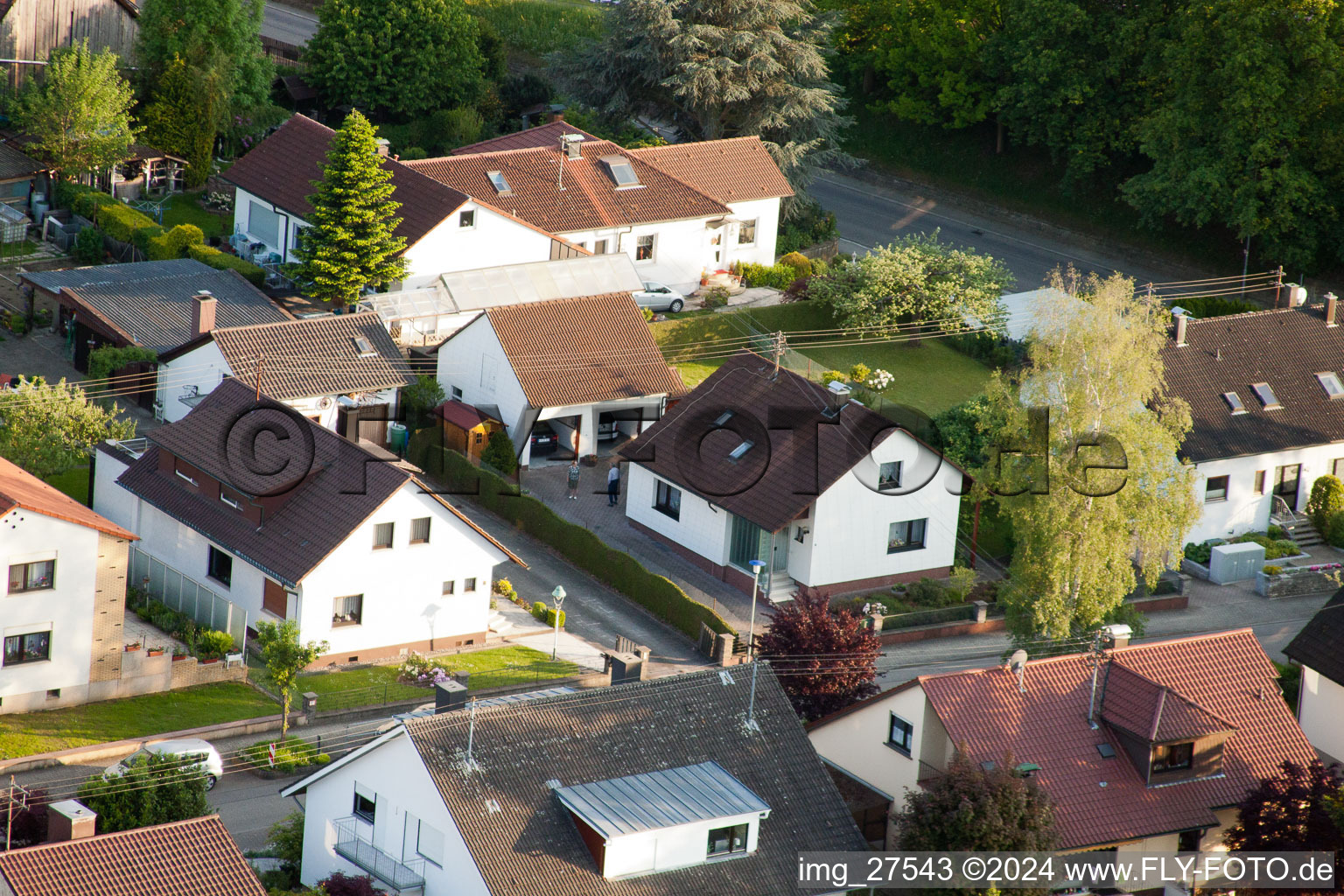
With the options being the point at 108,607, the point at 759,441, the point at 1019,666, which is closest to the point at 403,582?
the point at 108,607

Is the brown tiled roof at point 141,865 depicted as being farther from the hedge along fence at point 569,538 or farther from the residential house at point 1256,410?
the residential house at point 1256,410

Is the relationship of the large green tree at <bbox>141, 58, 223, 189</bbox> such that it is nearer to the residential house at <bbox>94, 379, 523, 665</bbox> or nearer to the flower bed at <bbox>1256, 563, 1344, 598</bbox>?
the residential house at <bbox>94, 379, 523, 665</bbox>

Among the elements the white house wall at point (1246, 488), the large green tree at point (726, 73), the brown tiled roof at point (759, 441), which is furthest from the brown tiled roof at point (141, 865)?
the large green tree at point (726, 73)

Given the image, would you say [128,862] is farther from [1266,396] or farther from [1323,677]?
[1266,396]

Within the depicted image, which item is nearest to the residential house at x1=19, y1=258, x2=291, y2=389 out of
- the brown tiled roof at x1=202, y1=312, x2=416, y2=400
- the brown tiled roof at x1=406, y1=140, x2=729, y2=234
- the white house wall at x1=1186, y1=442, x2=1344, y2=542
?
the brown tiled roof at x1=202, y1=312, x2=416, y2=400

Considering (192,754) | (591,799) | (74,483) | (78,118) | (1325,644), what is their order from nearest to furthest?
1. (591,799)
2. (192,754)
3. (1325,644)
4. (74,483)
5. (78,118)
